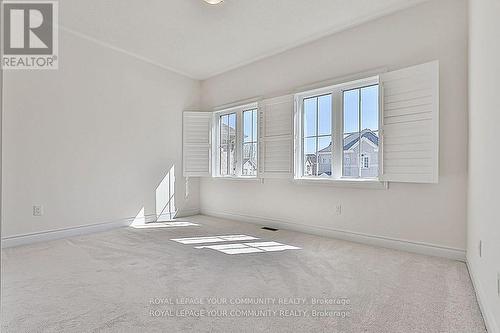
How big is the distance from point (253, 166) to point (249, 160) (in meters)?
0.14

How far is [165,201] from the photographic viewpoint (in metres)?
5.22

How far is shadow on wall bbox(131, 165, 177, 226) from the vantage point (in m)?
5.05

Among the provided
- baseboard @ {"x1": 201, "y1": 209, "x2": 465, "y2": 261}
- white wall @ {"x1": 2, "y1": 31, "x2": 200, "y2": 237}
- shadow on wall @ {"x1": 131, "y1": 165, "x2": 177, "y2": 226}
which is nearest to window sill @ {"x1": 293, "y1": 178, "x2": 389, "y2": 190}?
baseboard @ {"x1": 201, "y1": 209, "x2": 465, "y2": 261}

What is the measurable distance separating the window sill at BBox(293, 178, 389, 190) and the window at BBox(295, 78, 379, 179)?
3.6 inches

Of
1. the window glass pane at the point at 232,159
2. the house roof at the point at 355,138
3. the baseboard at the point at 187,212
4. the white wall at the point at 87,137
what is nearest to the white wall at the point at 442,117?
the house roof at the point at 355,138

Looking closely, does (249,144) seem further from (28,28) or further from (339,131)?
(28,28)

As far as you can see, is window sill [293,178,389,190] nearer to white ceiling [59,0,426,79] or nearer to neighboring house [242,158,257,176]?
neighboring house [242,158,257,176]

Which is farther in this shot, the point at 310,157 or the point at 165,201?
the point at 165,201

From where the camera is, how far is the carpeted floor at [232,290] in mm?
1867

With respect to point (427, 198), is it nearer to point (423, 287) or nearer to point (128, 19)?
point (423, 287)

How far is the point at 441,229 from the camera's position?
3.07 metres

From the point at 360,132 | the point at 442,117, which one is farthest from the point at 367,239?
the point at 442,117

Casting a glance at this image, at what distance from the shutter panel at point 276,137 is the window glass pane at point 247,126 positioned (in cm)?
42

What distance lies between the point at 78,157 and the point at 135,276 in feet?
7.61
